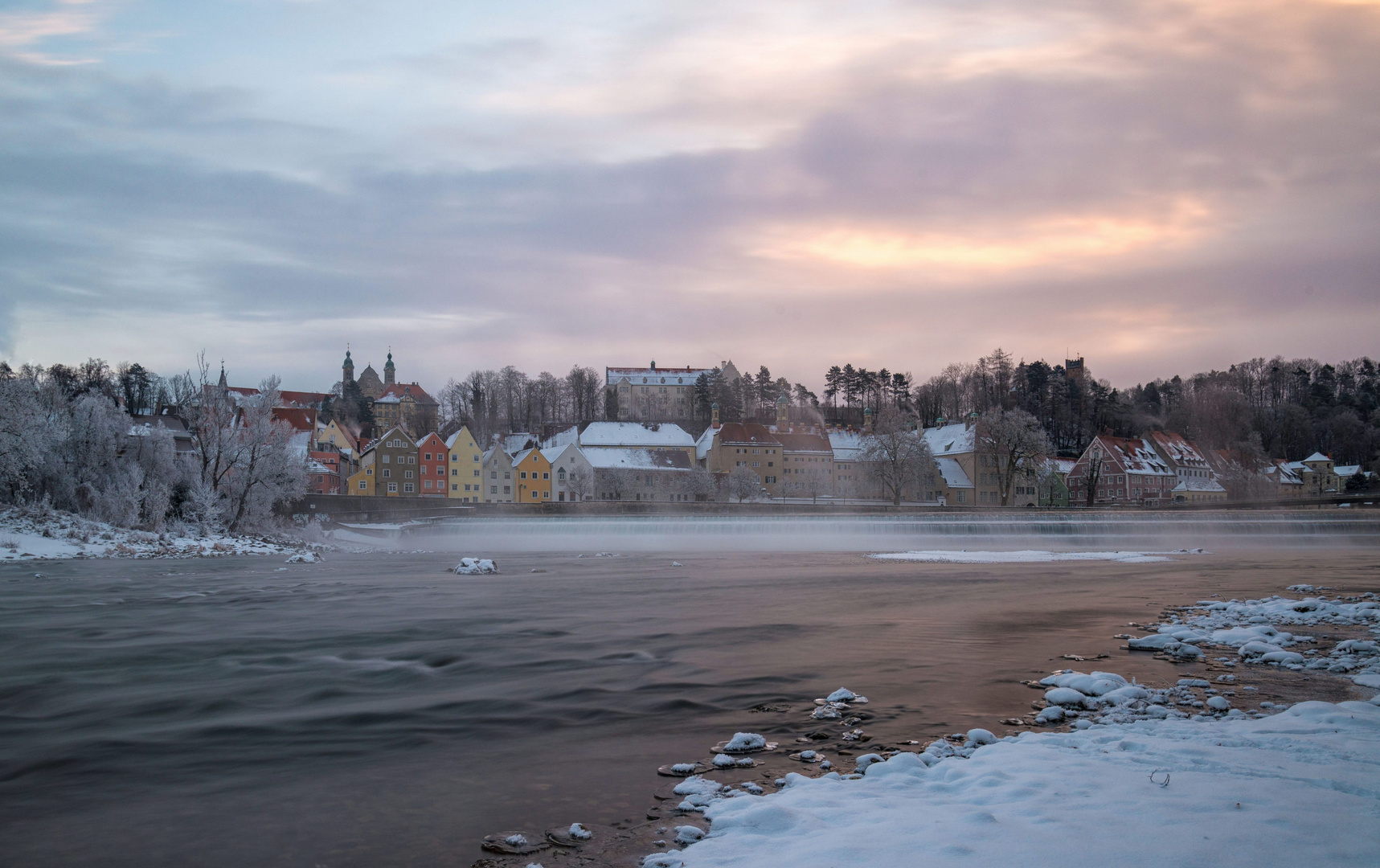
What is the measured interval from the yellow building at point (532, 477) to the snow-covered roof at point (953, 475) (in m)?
44.9

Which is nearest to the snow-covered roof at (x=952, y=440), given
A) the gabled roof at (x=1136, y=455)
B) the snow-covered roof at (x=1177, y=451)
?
the gabled roof at (x=1136, y=455)

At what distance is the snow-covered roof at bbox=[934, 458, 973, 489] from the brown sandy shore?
67929mm

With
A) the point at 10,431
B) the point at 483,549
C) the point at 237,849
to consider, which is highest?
the point at 10,431

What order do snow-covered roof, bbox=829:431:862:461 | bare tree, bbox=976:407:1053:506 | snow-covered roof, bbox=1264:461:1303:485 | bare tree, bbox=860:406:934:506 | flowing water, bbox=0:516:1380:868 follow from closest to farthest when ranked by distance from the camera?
flowing water, bbox=0:516:1380:868 → bare tree, bbox=976:407:1053:506 → bare tree, bbox=860:406:934:506 → snow-covered roof, bbox=1264:461:1303:485 → snow-covered roof, bbox=829:431:862:461

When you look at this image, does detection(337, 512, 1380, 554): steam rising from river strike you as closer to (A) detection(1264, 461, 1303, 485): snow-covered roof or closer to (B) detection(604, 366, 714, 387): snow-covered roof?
(A) detection(1264, 461, 1303, 485): snow-covered roof

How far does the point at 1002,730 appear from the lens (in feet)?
24.2

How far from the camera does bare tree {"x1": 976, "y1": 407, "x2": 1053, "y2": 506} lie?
76.6 m

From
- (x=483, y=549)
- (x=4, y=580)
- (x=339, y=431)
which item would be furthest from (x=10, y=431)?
(x=339, y=431)

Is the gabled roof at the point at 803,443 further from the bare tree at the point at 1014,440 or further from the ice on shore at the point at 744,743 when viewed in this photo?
the ice on shore at the point at 744,743

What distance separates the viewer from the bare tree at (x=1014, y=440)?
251 feet

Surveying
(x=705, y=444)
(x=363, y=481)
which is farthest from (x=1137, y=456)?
(x=363, y=481)

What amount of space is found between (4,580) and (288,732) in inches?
803

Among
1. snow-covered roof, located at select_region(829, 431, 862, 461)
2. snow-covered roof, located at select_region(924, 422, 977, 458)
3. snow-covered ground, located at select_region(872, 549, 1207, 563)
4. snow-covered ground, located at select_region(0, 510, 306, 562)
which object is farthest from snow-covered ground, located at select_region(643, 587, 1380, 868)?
snow-covered roof, located at select_region(829, 431, 862, 461)

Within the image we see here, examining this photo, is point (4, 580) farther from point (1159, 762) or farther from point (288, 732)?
point (1159, 762)
